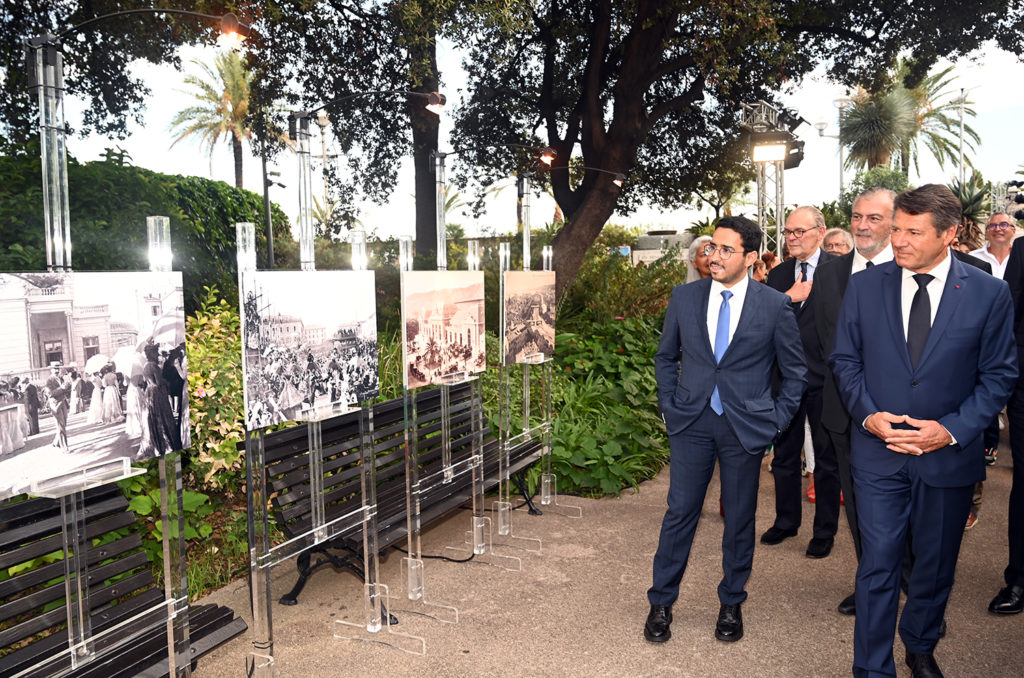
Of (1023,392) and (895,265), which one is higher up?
(895,265)

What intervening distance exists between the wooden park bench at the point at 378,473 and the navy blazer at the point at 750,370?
5.53ft

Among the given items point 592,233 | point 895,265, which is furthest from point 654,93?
point 895,265

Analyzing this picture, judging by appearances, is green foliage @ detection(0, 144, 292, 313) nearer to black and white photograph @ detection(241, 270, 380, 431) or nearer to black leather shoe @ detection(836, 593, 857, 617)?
black and white photograph @ detection(241, 270, 380, 431)

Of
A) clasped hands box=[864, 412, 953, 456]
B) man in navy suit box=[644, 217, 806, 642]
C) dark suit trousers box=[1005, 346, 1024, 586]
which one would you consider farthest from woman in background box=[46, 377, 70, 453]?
dark suit trousers box=[1005, 346, 1024, 586]

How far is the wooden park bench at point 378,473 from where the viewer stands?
3854mm

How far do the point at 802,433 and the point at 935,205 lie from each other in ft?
7.92

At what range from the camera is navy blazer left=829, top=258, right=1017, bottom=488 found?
2887mm

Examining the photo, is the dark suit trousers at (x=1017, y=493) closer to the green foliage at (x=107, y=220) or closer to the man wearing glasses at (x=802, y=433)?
the man wearing glasses at (x=802, y=433)

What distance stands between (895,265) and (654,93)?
10.7m

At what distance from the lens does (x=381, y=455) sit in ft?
A: 15.9

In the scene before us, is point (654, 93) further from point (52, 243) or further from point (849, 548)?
point (52, 243)

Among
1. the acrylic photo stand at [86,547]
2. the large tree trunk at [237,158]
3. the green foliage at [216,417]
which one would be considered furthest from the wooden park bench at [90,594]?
the large tree trunk at [237,158]

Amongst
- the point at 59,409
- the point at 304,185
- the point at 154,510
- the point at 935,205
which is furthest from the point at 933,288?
the point at 154,510

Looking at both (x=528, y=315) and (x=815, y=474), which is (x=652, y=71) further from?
(x=815, y=474)
